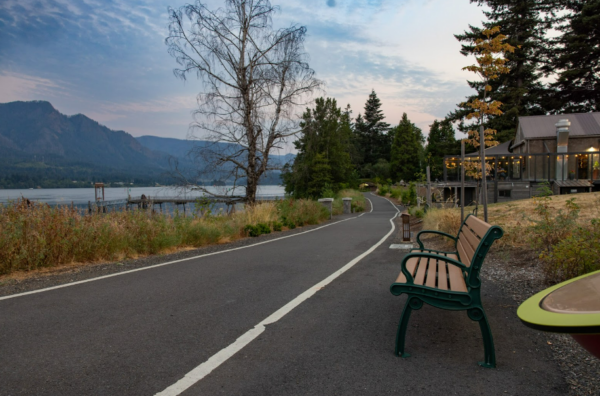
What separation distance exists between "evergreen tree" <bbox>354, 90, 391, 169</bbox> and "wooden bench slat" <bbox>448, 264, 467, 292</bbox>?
315ft

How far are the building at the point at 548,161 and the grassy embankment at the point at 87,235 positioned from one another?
61.7 feet

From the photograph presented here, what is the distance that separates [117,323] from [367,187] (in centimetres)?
7766

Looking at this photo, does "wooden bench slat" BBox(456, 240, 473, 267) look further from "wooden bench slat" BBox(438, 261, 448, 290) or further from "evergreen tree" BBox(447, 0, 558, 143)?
"evergreen tree" BBox(447, 0, 558, 143)

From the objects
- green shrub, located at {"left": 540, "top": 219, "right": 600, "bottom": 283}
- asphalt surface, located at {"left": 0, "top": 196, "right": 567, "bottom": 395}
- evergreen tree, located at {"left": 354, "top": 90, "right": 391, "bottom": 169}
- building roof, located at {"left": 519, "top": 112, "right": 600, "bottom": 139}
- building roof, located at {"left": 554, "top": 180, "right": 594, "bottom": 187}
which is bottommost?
asphalt surface, located at {"left": 0, "top": 196, "right": 567, "bottom": 395}

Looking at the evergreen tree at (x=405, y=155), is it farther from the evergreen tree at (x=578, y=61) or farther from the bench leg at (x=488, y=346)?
the bench leg at (x=488, y=346)

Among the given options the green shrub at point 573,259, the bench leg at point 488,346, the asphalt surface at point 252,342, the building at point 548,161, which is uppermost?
the building at point 548,161

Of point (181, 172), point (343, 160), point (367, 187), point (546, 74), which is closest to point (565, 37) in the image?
point (546, 74)

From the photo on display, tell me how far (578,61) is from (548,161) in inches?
1053

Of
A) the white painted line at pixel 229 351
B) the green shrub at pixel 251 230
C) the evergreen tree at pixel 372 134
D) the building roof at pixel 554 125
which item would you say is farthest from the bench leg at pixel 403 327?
the evergreen tree at pixel 372 134

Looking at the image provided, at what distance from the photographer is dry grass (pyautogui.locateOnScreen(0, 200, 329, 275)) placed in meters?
7.02

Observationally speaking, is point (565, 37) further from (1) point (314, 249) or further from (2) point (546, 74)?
(1) point (314, 249)

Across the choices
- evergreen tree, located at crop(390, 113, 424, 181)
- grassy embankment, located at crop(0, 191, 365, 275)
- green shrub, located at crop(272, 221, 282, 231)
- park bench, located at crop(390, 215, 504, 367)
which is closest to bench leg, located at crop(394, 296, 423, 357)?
park bench, located at crop(390, 215, 504, 367)

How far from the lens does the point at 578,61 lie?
44.4m

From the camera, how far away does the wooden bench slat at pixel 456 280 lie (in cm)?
358
